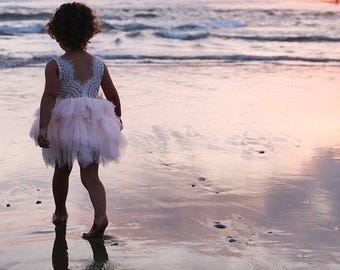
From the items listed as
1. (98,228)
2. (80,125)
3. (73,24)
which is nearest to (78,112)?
(80,125)

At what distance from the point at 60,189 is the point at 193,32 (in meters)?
19.3

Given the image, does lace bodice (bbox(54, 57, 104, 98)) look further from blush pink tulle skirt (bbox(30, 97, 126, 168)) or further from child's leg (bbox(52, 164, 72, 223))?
child's leg (bbox(52, 164, 72, 223))

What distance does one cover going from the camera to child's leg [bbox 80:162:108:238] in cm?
431

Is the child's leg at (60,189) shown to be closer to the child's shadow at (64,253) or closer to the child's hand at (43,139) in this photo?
the child's shadow at (64,253)

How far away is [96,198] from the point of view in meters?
4.43

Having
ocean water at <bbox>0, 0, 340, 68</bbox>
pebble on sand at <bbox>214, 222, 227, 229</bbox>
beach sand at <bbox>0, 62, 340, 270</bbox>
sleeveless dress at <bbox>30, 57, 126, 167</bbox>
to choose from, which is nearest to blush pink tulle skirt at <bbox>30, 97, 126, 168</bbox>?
sleeveless dress at <bbox>30, 57, 126, 167</bbox>

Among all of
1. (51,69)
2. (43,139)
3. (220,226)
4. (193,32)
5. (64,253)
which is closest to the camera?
(64,253)

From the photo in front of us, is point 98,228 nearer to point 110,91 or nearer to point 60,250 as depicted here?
point 60,250

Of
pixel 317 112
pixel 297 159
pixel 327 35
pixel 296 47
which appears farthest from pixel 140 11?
pixel 297 159

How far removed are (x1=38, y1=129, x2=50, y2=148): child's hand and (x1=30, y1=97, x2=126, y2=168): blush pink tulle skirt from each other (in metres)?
0.10

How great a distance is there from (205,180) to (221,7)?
30.2 metres

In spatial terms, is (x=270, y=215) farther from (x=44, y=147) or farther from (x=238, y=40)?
(x=238, y=40)

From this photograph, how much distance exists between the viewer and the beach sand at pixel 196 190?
4.07 m

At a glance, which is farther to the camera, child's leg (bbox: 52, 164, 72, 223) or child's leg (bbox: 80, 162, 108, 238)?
child's leg (bbox: 52, 164, 72, 223)
